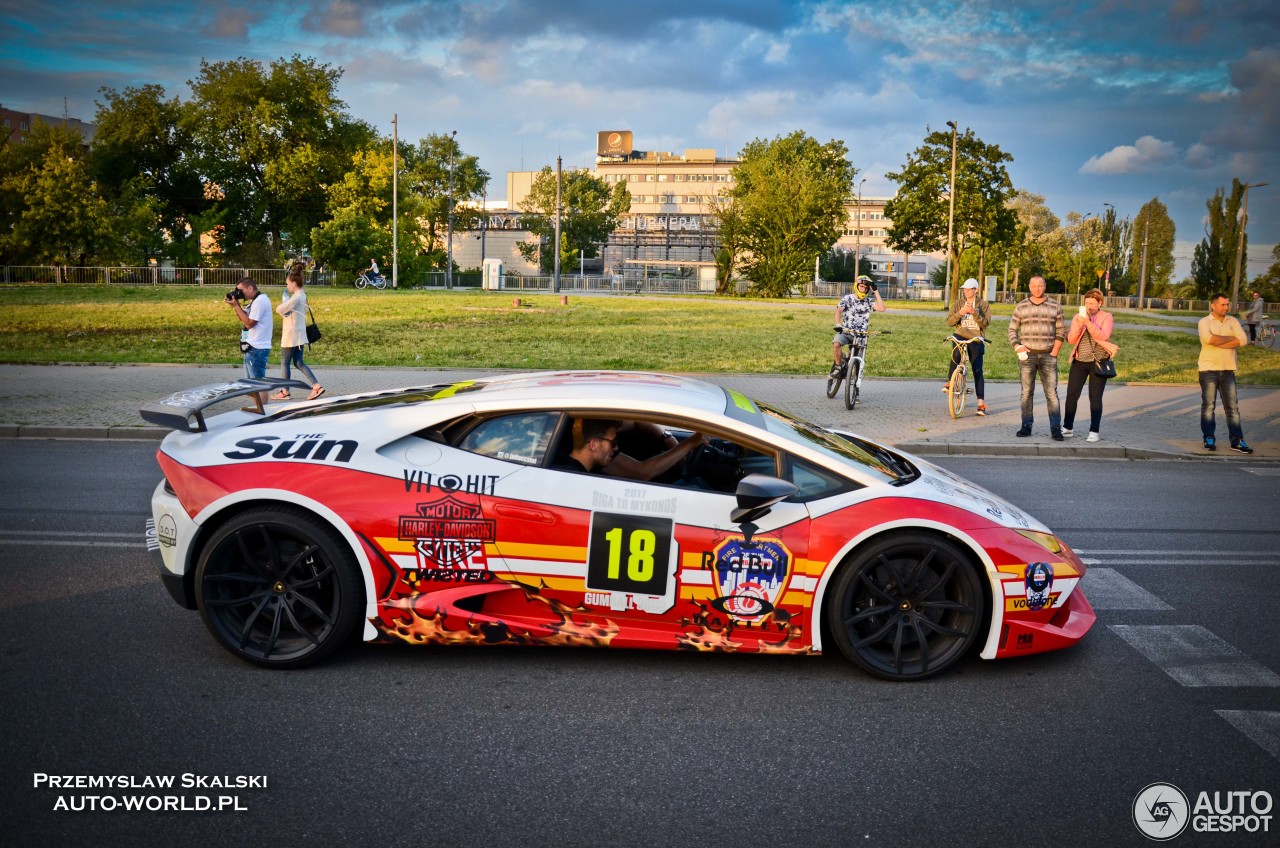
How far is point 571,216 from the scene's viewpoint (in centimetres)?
10819

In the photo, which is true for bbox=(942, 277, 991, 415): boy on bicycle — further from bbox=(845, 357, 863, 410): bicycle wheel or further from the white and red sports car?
the white and red sports car

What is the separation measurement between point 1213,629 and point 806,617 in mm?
2661

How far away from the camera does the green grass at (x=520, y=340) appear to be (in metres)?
19.5

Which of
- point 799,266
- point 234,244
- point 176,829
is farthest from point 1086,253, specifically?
point 176,829

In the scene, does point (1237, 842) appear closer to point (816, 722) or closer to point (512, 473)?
point (816, 722)

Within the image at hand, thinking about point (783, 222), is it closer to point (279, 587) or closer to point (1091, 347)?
point (1091, 347)

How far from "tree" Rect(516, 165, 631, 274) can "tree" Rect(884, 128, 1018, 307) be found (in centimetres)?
4876

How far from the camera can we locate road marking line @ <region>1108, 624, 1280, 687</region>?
4816 mm

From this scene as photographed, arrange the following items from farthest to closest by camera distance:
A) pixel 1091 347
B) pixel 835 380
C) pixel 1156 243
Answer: pixel 1156 243
pixel 835 380
pixel 1091 347

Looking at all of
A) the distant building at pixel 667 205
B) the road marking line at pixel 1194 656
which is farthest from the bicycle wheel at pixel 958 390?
the distant building at pixel 667 205

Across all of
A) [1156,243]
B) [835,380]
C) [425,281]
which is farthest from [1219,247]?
[835,380]

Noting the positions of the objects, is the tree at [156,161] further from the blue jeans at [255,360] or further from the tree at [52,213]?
the blue jeans at [255,360]

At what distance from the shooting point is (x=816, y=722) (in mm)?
4277

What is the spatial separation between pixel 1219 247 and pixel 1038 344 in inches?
2979
